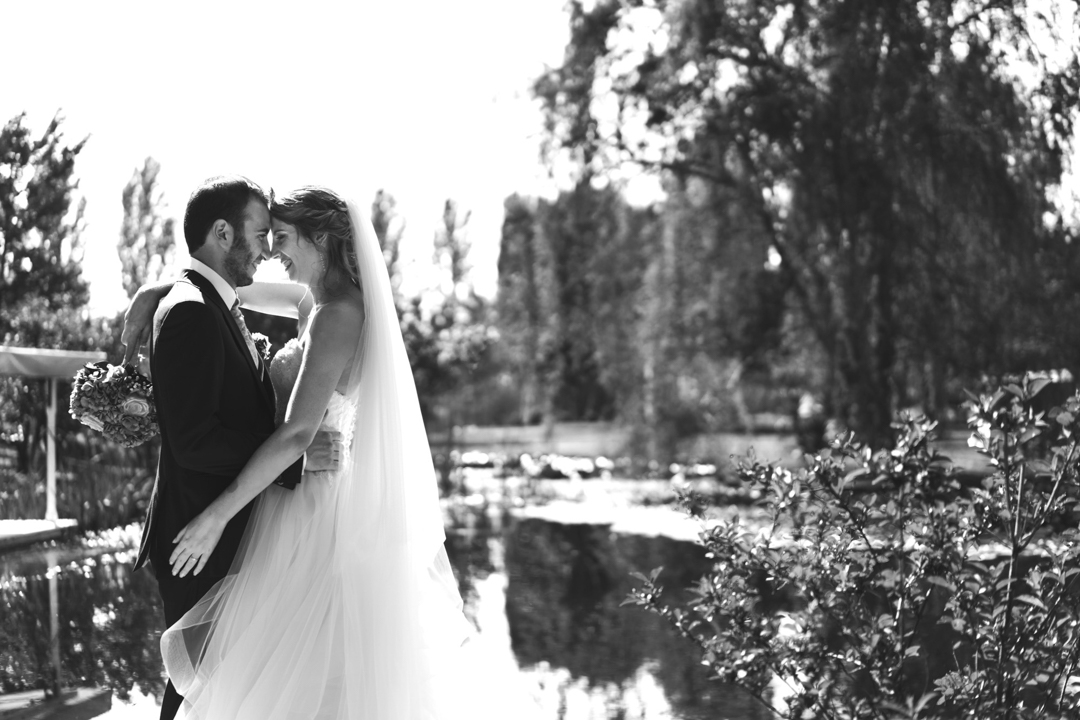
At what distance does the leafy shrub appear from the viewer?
2846mm

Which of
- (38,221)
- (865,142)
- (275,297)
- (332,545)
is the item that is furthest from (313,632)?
(865,142)

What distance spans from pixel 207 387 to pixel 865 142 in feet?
38.0

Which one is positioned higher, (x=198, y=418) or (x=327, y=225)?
(x=327, y=225)

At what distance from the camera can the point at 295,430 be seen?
9.20ft

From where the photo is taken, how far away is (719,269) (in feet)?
61.0

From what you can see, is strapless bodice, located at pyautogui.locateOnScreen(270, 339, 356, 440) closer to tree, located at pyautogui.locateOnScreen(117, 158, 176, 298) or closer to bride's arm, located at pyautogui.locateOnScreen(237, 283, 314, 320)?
bride's arm, located at pyautogui.locateOnScreen(237, 283, 314, 320)

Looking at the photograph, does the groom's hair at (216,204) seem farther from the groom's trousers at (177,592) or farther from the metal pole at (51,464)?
the metal pole at (51,464)

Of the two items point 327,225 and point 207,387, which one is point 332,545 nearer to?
point 207,387

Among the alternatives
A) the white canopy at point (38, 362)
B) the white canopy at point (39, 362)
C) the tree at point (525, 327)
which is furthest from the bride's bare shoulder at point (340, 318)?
the tree at point (525, 327)

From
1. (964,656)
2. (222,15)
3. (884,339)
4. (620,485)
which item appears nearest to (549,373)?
(620,485)

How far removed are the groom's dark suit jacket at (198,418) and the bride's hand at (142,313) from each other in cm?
12

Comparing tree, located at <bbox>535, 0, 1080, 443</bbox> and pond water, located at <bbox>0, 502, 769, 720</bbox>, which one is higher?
tree, located at <bbox>535, 0, 1080, 443</bbox>

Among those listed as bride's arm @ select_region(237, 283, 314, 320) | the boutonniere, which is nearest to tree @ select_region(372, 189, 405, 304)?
bride's arm @ select_region(237, 283, 314, 320)

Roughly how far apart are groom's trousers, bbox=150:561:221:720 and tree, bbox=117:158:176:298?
774 centimetres
